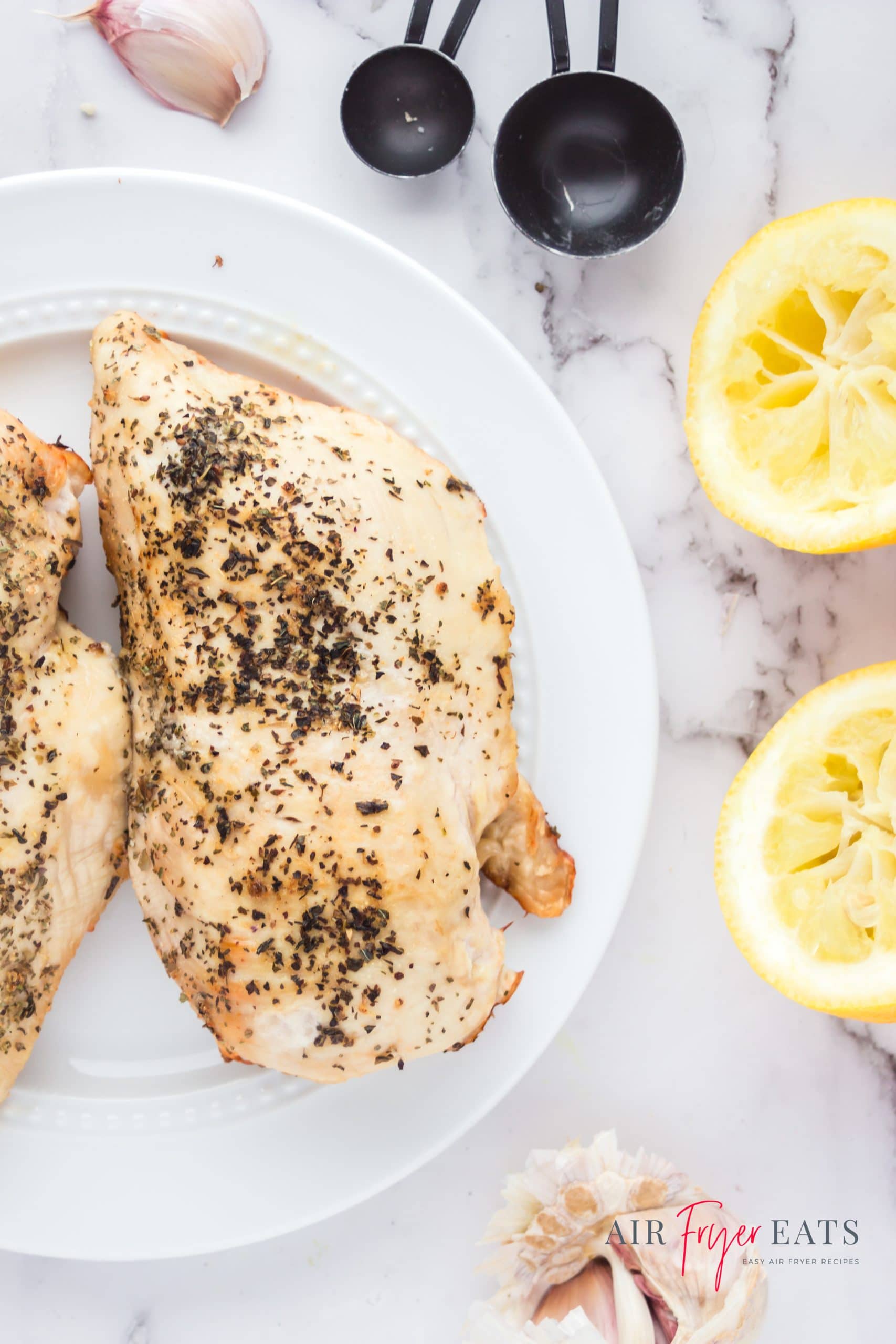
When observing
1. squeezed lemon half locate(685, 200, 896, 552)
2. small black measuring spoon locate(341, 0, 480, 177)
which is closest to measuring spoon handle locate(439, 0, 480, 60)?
small black measuring spoon locate(341, 0, 480, 177)

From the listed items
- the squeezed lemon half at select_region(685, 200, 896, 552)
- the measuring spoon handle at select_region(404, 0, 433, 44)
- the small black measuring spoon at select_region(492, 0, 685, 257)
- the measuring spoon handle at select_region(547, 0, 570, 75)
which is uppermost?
the measuring spoon handle at select_region(404, 0, 433, 44)

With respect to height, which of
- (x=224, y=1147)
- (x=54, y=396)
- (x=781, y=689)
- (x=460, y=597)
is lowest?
(x=224, y=1147)

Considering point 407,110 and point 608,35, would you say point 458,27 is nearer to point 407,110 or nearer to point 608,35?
point 407,110

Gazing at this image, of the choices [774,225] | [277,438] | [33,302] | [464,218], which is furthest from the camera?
[464,218]

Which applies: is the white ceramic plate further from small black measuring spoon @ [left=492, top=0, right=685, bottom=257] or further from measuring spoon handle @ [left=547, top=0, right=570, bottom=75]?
measuring spoon handle @ [left=547, top=0, right=570, bottom=75]

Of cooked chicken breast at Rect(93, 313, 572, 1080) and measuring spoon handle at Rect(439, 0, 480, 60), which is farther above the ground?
measuring spoon handle at Rect(439, 0, 480, 60)

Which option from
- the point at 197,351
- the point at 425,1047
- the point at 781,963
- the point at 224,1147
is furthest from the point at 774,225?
the point at 224,1147

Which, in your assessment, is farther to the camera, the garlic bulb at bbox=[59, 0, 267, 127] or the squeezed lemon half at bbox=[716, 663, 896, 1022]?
the garlic bulb at bbox=[59, 0, 267, 127]

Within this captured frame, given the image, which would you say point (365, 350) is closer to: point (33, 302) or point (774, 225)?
point (33, 302)
